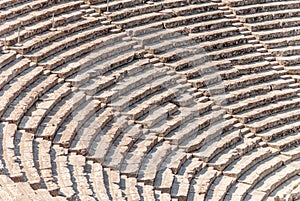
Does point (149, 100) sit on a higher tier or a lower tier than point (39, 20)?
lower

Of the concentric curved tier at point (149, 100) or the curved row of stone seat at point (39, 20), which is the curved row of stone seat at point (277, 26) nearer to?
the concentric curved tier at point (149, 100)

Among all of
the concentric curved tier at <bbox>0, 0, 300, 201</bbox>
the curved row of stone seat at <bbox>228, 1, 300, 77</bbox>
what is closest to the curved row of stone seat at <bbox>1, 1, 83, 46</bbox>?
the concentric curved tier at <bbox>0, 0, 300, 201</bbox>

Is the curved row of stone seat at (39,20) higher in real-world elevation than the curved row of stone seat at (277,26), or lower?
higher

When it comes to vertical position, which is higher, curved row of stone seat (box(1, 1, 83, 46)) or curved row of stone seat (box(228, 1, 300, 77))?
curved row of stone seat (box(1, 1, 83, 46))

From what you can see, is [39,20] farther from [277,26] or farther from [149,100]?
[277,26]

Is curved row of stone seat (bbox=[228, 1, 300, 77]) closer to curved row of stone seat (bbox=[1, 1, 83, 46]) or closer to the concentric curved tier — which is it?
the concentric curved tier

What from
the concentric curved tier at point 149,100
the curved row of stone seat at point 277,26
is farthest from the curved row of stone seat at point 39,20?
the curved row of stone seat at point 277,26

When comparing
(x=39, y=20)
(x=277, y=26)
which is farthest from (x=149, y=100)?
(x=277, y=26)

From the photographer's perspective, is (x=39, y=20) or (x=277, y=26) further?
(x=277, y=26)

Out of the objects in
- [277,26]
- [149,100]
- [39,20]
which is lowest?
[149,100]

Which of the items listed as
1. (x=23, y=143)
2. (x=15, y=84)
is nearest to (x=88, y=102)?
(x=15, y=84)
